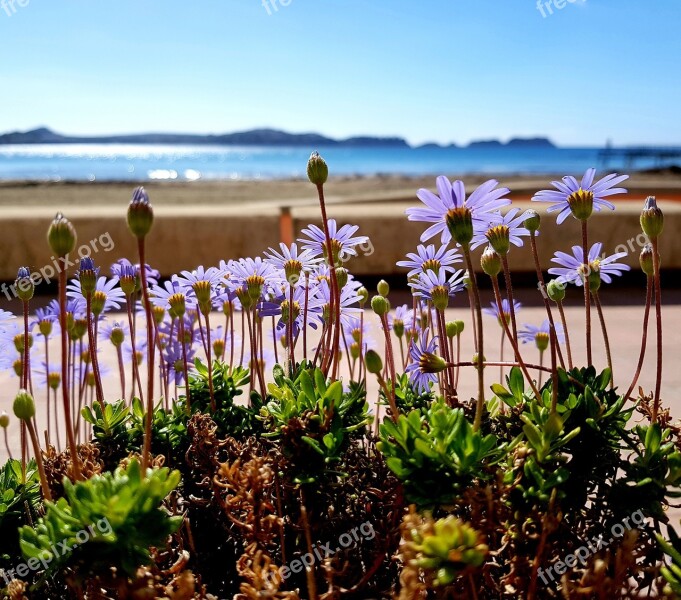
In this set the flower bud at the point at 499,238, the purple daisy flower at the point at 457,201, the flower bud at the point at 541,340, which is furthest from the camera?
the flower bud at the point at 541,340

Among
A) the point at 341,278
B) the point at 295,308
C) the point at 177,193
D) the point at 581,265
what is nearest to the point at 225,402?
the point at 295,308

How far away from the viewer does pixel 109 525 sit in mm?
666

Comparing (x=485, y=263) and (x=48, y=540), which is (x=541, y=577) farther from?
(x=48, y=540)

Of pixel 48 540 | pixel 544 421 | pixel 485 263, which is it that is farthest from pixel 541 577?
pixel 48 540

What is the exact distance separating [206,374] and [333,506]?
44 centimetres

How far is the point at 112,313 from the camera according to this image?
4.39 meters

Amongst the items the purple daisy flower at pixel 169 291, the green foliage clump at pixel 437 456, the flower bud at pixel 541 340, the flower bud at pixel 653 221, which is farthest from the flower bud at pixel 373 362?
the flower bud at pixel 541 340

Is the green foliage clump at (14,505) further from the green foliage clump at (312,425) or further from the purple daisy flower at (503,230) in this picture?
the purple daisy flower at (503,230)

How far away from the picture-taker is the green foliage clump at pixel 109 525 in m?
0.67

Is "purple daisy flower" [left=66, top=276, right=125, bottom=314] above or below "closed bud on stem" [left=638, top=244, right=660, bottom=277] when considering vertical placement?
below

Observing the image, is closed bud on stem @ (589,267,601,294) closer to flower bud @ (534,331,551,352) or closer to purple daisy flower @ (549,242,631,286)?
purple daisy flower @ (549,242,631,286)

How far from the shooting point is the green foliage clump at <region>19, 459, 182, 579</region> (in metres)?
0.67

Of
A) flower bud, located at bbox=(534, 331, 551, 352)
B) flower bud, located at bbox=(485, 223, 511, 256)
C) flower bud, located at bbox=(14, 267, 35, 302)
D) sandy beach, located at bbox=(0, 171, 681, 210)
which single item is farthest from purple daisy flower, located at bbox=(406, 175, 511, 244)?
sandy beach, located at bbox=(0, 171, 681, 210)

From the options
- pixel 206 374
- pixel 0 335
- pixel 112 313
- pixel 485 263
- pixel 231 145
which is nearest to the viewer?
Result: pixel 485 263
